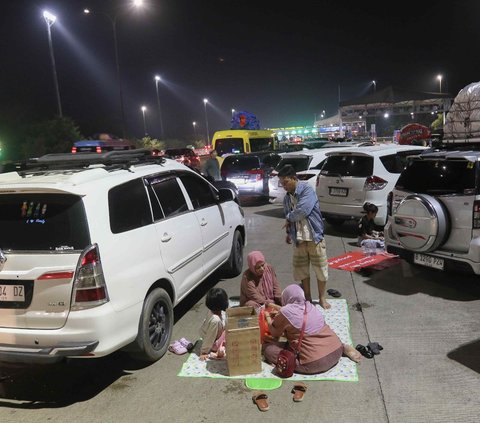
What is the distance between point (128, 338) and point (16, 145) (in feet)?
113

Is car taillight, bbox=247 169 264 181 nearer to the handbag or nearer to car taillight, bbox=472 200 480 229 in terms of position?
car taillight, bbox=472 200 480 229

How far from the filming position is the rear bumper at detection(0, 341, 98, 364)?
131 inches

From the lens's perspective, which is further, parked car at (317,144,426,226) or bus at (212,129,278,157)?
bus at (212,129,278,157)

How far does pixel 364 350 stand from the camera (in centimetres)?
416

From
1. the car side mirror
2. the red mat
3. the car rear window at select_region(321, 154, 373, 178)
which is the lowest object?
the red mat

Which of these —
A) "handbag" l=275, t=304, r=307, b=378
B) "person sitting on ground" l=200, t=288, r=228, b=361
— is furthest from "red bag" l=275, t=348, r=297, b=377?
"person sitting on ground" l=200, t=288, r=228, b=361

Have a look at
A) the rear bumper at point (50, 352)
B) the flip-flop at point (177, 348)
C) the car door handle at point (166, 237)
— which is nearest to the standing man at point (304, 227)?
the car door handle at point (166, 237)

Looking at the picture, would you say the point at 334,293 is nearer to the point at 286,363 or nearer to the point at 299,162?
the point at 286,363

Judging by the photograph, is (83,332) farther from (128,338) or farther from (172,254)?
(172,254)

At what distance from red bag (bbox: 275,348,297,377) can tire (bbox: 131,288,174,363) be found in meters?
1.15

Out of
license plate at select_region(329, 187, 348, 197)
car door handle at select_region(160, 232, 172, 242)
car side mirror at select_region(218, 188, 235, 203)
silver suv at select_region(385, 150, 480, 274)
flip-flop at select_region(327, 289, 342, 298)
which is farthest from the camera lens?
license plate at select_region(329, 187, 348, 197)

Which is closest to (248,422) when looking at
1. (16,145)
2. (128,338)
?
(128,338)

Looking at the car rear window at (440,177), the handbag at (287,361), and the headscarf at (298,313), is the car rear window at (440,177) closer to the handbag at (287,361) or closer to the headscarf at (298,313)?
the headscarf at (298,313)

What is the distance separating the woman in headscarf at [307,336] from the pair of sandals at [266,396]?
246mm
